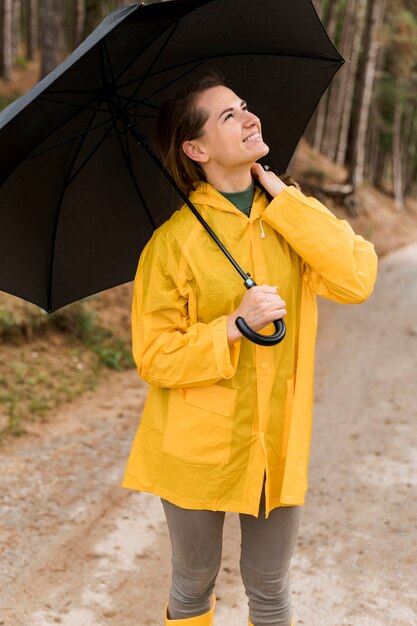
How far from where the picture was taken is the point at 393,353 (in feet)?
32.6

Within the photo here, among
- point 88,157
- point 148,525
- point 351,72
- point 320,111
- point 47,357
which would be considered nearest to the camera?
point 88,157

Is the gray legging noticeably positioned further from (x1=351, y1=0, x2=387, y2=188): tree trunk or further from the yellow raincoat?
(x1=351, y1=0, x2=387, y2=188): tree trunk

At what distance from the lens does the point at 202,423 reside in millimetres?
2863

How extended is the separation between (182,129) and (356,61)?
29835mm

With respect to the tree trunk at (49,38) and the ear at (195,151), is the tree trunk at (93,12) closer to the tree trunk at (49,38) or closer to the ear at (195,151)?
the tree trunk at (49,38)

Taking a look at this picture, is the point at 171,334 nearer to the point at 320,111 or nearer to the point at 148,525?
the point at 148,525

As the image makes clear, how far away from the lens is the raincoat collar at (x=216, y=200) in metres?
2.90

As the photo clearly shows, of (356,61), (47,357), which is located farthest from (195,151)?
(356,61)

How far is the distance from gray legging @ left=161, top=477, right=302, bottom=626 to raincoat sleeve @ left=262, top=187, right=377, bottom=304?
0.83m

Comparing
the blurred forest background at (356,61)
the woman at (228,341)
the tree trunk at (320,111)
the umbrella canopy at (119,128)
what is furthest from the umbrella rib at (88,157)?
the tree trunk at (320,111)

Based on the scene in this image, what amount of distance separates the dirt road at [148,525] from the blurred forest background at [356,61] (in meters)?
11.1

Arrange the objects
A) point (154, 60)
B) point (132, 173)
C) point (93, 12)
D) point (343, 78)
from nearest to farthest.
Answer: point (154, 60) → point (132, 173) → point (93, 12) → point (343, 78)

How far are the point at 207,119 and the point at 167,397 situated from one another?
1.02m

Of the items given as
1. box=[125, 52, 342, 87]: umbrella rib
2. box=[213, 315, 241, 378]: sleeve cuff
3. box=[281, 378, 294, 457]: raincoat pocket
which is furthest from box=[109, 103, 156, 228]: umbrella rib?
box=[281, 378, 294, 457]: raincoat pocket
